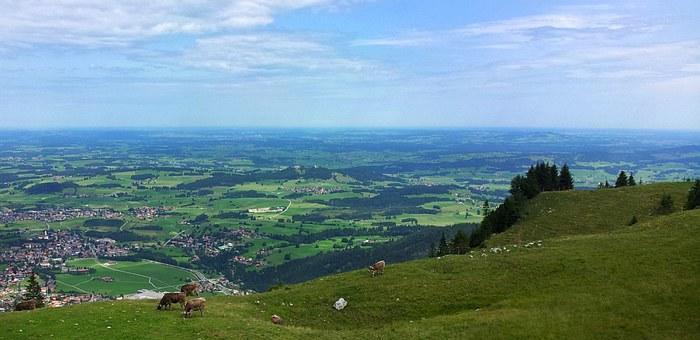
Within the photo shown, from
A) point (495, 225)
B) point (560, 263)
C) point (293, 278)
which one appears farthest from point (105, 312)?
point (293, 278)

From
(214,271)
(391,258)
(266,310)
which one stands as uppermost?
(266,310)

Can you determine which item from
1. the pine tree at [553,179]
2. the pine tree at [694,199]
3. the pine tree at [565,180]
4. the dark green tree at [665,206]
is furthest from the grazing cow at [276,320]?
the pine tree at [565,180]

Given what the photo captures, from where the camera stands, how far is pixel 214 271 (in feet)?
453

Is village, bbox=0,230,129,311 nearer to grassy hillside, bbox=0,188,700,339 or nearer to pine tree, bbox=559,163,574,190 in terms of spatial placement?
grassy hillside, bbox=0,188,700,339

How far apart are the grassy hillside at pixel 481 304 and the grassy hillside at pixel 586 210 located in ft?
43.7

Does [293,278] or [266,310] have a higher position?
[266,310]

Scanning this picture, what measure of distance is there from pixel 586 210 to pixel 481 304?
37.1m

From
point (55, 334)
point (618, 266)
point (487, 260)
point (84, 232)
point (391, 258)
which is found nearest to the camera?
point (55, 334)

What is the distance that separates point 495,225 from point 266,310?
39.4 meters

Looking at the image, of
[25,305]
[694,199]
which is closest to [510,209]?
[694,199]

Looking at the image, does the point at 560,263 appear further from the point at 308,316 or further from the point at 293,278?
the point at 293,278

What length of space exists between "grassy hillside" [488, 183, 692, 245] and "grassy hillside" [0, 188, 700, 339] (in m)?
13.3

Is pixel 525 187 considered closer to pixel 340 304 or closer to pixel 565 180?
pixel 565 180

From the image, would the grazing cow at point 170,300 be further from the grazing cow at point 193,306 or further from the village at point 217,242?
the village at point 217,242
